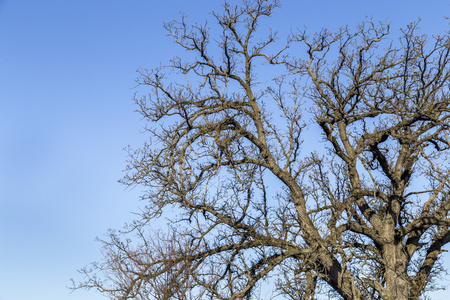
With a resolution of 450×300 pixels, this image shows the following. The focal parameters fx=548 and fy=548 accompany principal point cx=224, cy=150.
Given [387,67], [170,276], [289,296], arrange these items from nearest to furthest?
[170,276]
[289,296]
[387,67]

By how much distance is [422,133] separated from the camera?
15.5 metres

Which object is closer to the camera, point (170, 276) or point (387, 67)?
point (170, 276)

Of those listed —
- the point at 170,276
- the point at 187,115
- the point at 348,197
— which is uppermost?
the point at 187,115

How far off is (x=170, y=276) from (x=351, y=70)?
7985mm

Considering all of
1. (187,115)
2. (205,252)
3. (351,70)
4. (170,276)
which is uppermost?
(351,70)

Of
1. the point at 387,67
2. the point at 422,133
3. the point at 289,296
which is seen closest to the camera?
the point at 289,296

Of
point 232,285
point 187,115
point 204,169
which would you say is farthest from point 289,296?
point 187,115

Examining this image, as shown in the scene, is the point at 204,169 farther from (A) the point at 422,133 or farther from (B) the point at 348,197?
(A) the point at 422,133

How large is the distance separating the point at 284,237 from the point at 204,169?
286 centimetres

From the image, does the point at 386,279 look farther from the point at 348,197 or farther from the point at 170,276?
the point at 170,276

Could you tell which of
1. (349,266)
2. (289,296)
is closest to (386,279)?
(349,266)

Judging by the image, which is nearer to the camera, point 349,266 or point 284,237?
point 284,237

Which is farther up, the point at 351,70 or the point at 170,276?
the point at 351,70

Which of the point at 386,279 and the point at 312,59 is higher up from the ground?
the point at 312,59
